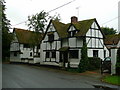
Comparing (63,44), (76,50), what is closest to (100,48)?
(76,50)

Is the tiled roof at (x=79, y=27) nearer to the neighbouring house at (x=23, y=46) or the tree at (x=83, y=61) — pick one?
the tree at (x=83, y=61)

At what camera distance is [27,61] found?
1553 inches

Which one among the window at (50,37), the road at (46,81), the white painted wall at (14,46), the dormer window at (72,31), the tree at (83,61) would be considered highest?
the dormer window at (72,31)

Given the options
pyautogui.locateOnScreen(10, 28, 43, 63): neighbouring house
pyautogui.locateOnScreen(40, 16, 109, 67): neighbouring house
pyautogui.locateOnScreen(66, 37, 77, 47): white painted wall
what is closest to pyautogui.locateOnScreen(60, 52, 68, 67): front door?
pyautogui.locateOnScreen(40, 16, 109, 67): neighbouring house

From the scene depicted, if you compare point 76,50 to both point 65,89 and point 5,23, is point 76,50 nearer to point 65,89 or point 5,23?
point 65,89

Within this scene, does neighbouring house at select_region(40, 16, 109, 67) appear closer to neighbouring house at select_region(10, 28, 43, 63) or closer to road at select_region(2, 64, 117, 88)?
road at select_region(2, 64, 117, 88)

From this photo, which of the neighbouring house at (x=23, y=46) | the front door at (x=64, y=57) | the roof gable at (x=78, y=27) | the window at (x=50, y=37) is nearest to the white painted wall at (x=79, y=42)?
the roof gable at (x=78, y=27)

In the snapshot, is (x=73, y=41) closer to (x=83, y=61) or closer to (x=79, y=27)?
(x=79, y=27)

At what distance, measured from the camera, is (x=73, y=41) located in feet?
93.2

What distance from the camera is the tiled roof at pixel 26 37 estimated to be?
4134 centimetres

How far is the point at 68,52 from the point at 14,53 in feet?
72.0

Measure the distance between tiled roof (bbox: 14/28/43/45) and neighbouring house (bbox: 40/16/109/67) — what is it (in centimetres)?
869

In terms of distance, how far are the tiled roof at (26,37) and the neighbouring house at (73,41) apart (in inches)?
342

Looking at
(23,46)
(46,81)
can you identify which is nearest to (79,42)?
(46,81)
